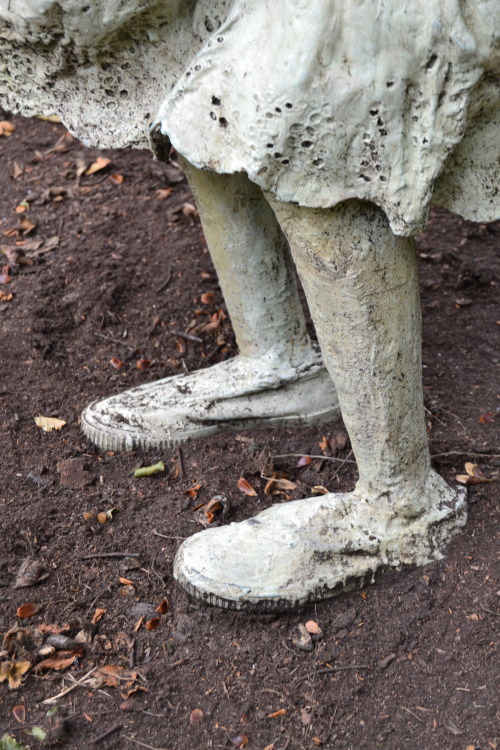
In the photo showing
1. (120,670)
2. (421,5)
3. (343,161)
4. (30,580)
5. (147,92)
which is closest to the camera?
(421,5)

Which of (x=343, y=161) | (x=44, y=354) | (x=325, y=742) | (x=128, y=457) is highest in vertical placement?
(x=343, y=161)

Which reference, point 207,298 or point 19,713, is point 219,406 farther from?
point 19,713

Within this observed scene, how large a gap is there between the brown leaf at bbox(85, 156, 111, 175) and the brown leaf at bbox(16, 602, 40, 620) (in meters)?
2.42

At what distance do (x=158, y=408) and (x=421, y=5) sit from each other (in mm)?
1531

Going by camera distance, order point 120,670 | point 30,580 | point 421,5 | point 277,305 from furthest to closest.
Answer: point 277,305
point 30,580
point 120,670
point 421,5

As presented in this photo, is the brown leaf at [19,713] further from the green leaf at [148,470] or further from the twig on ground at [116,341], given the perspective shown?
the twig on ground at [116,341]

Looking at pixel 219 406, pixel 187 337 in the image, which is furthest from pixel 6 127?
pixel 219 406

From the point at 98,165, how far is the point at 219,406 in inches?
75.4

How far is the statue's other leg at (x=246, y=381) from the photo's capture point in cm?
249

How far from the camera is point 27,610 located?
222 centimetres

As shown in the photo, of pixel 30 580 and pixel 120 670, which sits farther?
pixel 30 580

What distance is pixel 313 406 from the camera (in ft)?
8.86

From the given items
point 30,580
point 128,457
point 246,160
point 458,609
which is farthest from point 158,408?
point 246,160

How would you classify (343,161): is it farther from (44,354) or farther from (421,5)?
(44,354)
